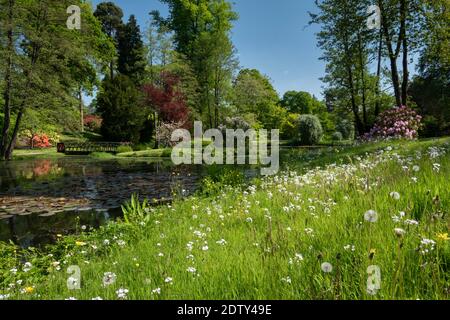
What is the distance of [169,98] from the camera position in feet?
113

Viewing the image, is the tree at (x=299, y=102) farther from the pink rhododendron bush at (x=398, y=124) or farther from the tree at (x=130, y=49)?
the pink rhododendron bush at (x=398, y=124)

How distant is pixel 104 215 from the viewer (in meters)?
7.77

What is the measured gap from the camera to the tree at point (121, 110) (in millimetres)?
36844

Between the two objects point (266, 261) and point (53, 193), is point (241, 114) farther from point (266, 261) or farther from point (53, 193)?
point (266, 261)

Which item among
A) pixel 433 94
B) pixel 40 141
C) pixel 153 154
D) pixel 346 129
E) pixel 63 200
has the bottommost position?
pixel 63 200

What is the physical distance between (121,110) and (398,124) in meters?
29.7

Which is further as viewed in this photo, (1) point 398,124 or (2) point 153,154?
(2) point 153,154

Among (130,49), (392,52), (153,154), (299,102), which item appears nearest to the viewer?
(392,52)

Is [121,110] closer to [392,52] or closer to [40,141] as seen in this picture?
→ [40,141]

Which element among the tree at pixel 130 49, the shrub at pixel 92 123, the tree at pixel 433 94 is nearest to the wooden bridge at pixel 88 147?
the shrub at pixel 92 123

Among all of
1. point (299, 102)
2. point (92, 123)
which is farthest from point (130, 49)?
point (299, 102)
